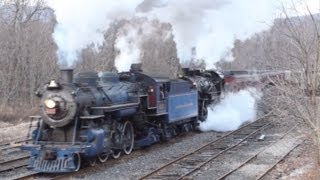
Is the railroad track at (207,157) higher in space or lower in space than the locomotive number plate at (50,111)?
lower

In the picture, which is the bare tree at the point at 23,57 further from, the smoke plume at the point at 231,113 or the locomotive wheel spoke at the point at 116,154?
the locomotive wheel spoke at the point at 116,154

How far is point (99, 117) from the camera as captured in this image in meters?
12.2

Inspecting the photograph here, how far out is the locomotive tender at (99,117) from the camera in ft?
38.0

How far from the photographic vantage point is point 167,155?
14.0m

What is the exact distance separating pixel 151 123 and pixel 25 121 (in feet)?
33.1

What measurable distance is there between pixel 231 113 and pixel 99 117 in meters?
10.00

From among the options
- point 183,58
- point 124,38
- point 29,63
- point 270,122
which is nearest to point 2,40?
point 29,63

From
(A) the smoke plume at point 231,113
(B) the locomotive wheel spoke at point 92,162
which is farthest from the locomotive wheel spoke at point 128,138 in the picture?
(A) the smoke plume at point 231,113

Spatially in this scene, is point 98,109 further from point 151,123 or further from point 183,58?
point 183,58

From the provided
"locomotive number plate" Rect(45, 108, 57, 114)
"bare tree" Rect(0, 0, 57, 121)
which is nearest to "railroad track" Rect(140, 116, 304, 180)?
"locomotive number plate" Rect(45, 108, 57, 114)

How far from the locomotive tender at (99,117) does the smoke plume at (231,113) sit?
350 cm

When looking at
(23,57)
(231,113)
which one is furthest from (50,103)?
(23,57)

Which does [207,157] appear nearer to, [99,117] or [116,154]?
[116,154]

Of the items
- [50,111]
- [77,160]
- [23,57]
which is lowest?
[77,160]
